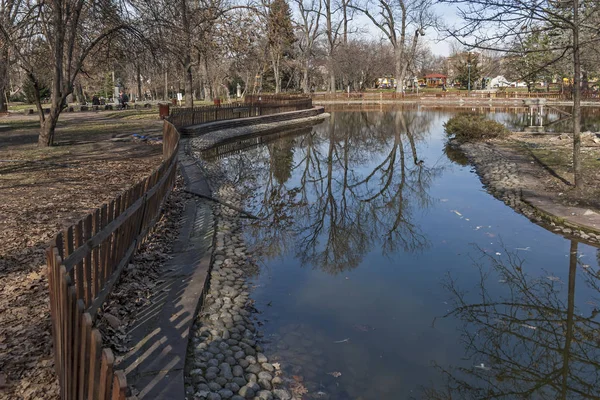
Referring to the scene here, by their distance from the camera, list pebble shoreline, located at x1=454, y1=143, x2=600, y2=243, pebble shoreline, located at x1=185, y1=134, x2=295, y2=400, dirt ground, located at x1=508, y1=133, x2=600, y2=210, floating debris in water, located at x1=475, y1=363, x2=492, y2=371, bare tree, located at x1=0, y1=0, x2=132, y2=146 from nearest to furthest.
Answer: pebble shoreline, located at x1=185, y1=134, x2=295, y2=400
floating debris in water, located at x1=475, y1=363, x2=492, y2=371
pebble shoreline, located at x1=454, y1=143, x2=600, y2=243
dirt ground, located at x1=508, y1=133, x2=600, y2=210
bare tree, located at x1=0, y1=0, x2=132, y2=146

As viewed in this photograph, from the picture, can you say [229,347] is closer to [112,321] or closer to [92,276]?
[112,321]

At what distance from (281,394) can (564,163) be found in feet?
44.8

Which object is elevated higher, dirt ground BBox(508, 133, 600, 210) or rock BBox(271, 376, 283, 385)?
dirt ground BBox(508, 133, 600, 210)

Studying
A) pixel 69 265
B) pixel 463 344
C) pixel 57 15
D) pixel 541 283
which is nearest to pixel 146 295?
pixel 69 265

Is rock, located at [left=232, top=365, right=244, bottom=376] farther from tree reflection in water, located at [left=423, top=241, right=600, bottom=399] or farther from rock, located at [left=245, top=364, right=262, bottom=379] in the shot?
tree reflection in water, located at [left=423, top=241, right=600, bottom=399]

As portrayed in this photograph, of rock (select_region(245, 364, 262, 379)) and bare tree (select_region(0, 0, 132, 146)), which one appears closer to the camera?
rock (select_region(245, 364, 262, 379))

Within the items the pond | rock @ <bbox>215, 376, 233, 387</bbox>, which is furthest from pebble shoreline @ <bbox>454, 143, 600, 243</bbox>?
rock @ <bbox>215, 376, 233, 387</bbox>

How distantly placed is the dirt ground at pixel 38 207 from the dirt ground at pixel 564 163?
9.61 metres

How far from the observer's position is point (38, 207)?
29.8 ft

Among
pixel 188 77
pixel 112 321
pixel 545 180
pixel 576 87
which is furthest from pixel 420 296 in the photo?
pixel 188 77

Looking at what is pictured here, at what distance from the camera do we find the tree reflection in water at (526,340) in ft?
16.4

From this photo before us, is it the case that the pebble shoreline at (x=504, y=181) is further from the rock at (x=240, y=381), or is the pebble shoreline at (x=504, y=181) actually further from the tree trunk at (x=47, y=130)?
the tree trunk at (x=47, y=130)

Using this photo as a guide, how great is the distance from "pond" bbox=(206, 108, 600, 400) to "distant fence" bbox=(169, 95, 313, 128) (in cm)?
1073

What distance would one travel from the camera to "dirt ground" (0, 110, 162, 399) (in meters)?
4.28
